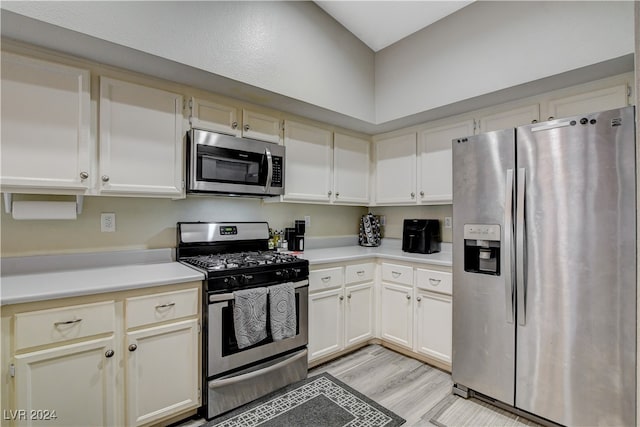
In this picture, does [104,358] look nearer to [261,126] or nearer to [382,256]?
[261,126]

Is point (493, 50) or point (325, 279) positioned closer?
point (493, 50)

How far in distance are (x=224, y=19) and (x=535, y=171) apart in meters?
2.15

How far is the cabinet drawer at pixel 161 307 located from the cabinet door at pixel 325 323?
0.93 m

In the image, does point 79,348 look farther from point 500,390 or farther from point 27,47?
point 500,390

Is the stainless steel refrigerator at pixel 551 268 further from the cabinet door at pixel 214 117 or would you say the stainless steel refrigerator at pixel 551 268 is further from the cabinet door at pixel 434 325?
the cabinet door at pixel 214 117

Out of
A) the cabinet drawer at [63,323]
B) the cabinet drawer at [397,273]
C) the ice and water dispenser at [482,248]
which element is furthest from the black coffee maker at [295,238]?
the cabinet drawer at [63,323]

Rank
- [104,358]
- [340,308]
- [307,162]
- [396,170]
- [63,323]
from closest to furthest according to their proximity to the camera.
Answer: [63,323], [104,358], [340,308], [307,162], [396,170]

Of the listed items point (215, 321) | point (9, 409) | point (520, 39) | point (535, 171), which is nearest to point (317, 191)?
point (215, 321)

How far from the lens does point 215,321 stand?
1.88m

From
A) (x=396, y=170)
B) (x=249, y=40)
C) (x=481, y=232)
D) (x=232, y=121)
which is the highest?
(x=249, y=40)

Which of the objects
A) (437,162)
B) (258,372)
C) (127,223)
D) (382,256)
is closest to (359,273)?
(382,256)

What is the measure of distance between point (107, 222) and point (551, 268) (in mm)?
2793

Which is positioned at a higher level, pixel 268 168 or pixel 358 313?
pixel 268 168

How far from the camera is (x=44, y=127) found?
66.4 inches
